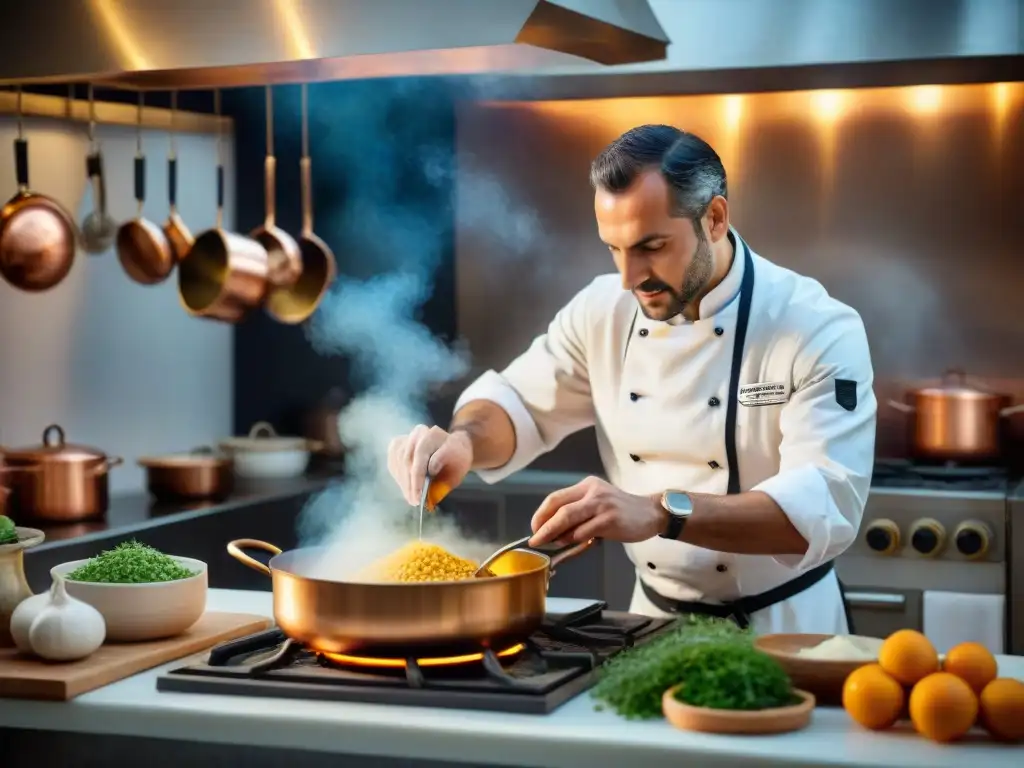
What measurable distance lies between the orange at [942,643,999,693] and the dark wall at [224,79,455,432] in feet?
9.76

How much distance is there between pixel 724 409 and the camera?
97.9 inches

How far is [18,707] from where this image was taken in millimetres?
1793

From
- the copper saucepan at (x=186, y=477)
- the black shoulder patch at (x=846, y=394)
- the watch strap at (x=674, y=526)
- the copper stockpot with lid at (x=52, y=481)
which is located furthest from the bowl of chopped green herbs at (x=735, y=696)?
the copper saucepan at (x=186, y=477)

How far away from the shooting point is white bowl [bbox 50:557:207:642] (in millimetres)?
1988

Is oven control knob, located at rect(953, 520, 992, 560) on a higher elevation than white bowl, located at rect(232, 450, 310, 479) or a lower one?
lower

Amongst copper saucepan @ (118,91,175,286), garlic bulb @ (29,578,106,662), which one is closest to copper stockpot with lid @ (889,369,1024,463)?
copper saucepan @ (118,91,175,286)

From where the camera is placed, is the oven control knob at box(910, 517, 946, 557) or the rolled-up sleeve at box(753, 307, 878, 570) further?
the oven control knob at box(910, 517, 946, 557)

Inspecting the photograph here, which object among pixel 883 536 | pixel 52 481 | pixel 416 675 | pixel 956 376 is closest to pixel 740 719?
pixel 416 675

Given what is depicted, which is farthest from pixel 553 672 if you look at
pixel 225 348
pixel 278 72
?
pixel 225 348

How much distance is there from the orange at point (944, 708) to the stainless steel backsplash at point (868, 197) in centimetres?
257

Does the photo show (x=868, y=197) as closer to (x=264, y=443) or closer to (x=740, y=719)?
(x=264, y=443)

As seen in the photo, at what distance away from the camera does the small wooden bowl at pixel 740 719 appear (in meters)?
1.57

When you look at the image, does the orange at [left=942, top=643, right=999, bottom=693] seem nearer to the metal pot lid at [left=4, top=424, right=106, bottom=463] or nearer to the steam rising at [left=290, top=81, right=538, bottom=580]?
the metal pot lid at [left=4, top=424, right=106, bottom=463]

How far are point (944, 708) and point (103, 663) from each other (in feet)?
3.64
